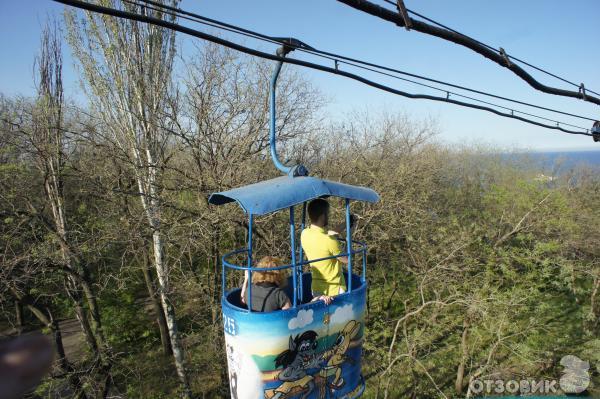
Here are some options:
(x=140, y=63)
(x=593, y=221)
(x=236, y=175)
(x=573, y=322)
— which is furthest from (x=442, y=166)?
(x=140, y=63)

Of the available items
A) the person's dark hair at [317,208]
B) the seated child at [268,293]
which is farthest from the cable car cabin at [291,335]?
the person's dark hair at [317,208]

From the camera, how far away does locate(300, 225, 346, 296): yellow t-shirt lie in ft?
14.8

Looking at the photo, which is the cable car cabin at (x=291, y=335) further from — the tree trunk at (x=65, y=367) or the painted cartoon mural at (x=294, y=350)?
the tree trunk at (x=65, y=367)

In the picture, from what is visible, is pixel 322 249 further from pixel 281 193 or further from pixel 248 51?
pixel 248 51

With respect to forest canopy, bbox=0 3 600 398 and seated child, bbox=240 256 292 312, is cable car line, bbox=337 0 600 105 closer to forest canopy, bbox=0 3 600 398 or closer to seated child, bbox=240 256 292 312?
seated child, bbox=240 256 292 312

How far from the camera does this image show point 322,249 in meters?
4.52

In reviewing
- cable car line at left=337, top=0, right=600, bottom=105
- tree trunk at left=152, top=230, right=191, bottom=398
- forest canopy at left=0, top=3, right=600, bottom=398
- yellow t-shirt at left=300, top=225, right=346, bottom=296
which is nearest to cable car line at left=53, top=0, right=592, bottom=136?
cable car line at left=337, top=0, right=600, bottom=105

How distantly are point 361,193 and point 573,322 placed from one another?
16.6 m

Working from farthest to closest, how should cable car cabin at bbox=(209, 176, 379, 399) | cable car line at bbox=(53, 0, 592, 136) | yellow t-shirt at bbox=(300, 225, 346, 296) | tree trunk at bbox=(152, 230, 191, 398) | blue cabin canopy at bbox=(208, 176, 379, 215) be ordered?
tree trunk at bbox=(152, 230, 191, 398)
yellow t-shirt at bbox=(300, 225, 346, 296)
cable car cabin at bbox=(209, 176, 379, 399)
blue cabin canopy at bbox=(208, 176, 379, 215)
cable car line at bbox=(53, 0, 592, 136)

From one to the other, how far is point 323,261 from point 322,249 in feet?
0.72

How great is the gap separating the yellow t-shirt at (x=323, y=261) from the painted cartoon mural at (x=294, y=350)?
0.32m

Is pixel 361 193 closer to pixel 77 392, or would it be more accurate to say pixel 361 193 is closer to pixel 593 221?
pixel 77 392

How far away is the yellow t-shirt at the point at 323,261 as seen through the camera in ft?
14.8

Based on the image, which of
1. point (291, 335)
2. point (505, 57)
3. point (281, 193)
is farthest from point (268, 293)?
point (505, 57)
